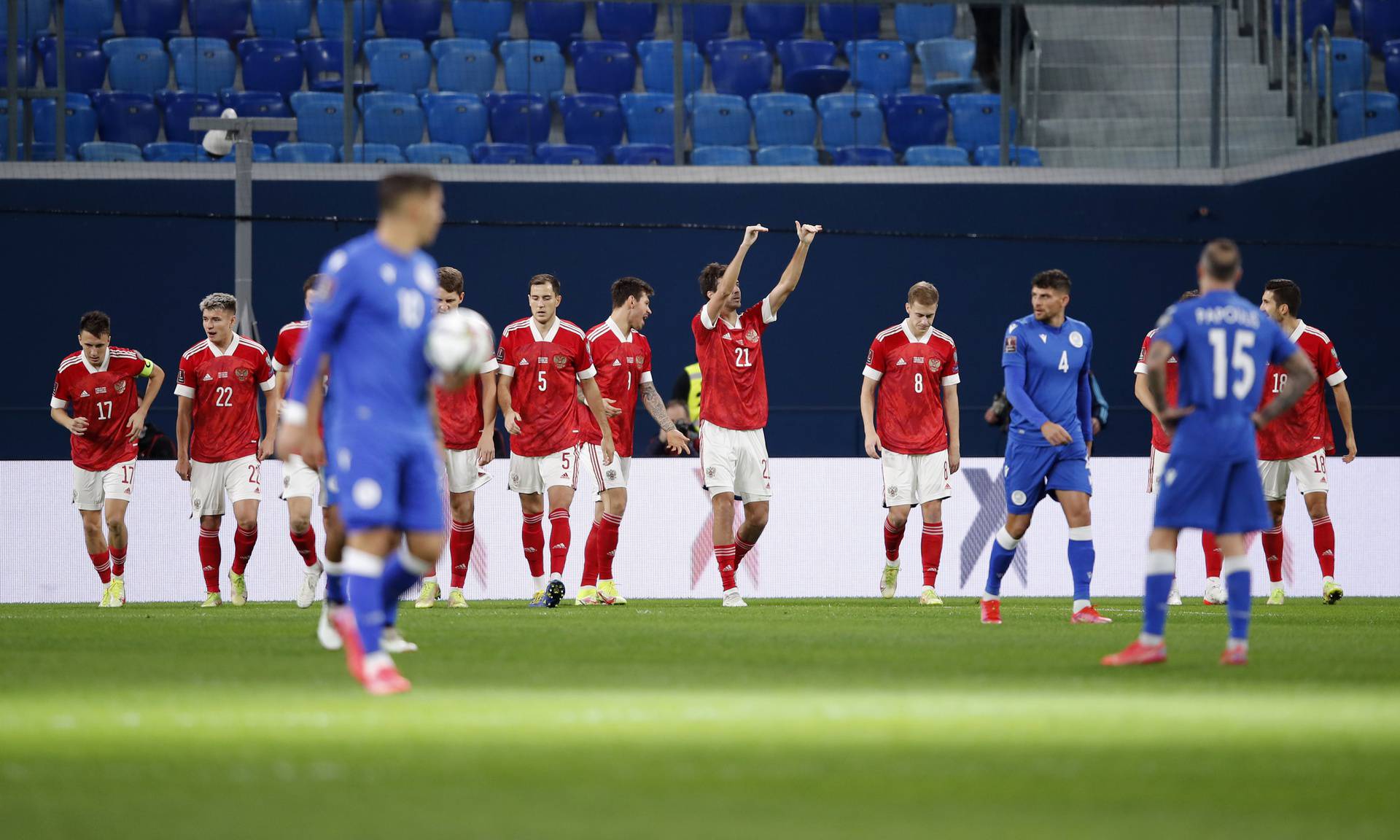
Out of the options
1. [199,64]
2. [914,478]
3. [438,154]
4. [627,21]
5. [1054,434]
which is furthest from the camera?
[627,21]

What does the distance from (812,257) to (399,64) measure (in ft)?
16.4

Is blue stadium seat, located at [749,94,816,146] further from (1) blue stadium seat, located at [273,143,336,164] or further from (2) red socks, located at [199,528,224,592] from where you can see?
(2) red socks, located at [199,528,224,592]

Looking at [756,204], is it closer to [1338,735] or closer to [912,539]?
[912,539]

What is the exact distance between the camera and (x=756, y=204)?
18.6 meters

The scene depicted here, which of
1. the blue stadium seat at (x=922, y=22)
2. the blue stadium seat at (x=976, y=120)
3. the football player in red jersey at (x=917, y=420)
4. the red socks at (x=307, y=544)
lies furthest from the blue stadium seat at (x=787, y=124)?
the red socks at (x=307, y=544)

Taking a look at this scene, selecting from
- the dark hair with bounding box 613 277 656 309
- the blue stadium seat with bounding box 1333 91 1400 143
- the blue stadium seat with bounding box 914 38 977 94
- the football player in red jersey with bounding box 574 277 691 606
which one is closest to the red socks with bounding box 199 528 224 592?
the football player in red jersey with bounding box 574 277 691 606

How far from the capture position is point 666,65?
61.2 ft

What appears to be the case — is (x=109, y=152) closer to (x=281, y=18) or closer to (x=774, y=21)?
(x=281, y=18)

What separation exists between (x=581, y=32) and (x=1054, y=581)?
8.13 m

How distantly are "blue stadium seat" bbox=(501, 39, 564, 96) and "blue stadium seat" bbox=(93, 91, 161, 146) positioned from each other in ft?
12.6

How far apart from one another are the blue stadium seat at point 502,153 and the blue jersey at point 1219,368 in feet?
39.0

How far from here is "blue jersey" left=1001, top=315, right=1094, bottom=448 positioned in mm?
10188

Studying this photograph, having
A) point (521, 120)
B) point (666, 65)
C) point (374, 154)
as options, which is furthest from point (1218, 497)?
point (374, 154)

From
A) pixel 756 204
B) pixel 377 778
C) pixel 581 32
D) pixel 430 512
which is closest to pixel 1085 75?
pixel 756 204
